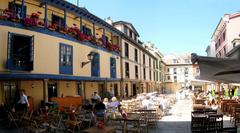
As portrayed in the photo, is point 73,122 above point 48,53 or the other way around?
the other way around

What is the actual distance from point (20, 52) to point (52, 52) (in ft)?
9.50

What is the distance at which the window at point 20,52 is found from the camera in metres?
15.0

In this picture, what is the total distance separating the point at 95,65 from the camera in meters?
25.1

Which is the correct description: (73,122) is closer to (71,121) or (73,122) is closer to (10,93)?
(71,121)

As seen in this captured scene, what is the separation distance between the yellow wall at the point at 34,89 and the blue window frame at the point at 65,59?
1720mm

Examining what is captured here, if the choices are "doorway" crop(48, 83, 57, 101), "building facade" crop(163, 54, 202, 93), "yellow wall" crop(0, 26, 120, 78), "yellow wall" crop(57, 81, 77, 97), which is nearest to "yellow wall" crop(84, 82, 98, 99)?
"yellow wall" crop(57, 81, 77, 97)

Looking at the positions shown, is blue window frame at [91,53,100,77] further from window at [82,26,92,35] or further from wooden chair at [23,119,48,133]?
wooden chair at [23,119,48,133]

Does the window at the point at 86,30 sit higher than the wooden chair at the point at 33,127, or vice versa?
the window at the point at 86,30

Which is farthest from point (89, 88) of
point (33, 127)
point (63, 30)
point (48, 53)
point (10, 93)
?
point (33, 127)

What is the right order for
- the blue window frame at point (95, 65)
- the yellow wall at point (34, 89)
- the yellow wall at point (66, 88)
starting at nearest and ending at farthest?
the yellow wall at point (34, 89), the yellow wall at point (66, 88), the blue window frame at point (95, 65)

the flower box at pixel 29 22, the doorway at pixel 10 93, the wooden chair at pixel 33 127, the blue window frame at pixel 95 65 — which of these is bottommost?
the wooden chair at pixel 33 127

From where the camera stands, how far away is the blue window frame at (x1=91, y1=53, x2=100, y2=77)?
2464 centimetres

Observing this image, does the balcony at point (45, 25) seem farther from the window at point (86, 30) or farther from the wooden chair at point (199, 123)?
the wooden chair at point (199, 123)

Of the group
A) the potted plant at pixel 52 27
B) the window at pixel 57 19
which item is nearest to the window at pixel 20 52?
the potted plant at pixel 52 27
